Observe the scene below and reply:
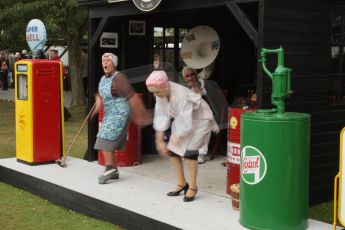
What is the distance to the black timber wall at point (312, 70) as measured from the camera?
5.03 meters

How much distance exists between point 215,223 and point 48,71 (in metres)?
3.55

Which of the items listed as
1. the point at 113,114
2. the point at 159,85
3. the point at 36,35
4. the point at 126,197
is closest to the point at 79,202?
the point at 126,197

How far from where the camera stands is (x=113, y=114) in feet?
19.5

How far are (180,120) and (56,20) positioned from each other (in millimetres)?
9044

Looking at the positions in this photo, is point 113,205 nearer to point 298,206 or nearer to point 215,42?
point 298,206

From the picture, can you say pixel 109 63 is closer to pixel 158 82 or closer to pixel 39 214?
pixel 158 82

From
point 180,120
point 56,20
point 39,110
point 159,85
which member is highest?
point 56,20

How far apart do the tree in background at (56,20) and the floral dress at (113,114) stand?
23.7ft

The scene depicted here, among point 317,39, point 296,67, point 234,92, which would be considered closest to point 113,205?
point 296,67

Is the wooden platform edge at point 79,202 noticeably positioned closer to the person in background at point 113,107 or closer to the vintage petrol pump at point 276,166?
the person in background at point 113,107

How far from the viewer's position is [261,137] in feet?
13.8

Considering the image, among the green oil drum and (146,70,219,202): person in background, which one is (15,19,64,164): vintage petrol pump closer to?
(146,70,219,202): person in background

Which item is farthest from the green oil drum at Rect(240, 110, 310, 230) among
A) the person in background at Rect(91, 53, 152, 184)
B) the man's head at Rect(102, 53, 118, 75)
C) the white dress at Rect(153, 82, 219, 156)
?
the man's head at Rect(102, 53, 118, 75)

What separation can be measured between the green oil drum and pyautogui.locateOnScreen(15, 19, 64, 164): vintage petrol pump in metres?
3.53
